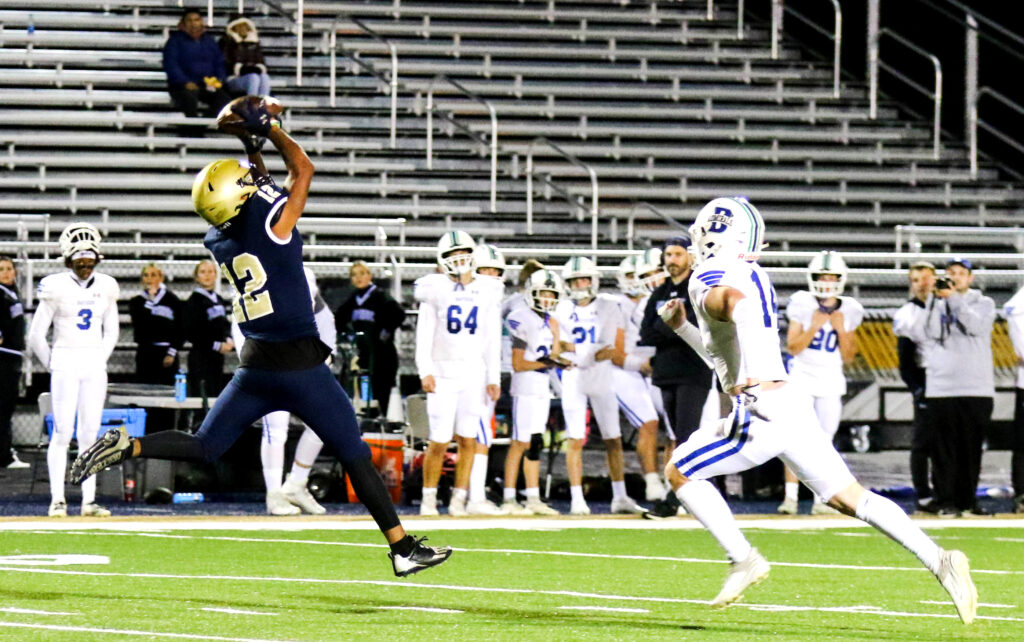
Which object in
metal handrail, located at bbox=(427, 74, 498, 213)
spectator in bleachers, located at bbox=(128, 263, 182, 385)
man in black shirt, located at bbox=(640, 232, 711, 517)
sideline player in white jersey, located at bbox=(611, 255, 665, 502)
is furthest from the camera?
metal handrail, located at bbox=(427, 74, 498, 213)

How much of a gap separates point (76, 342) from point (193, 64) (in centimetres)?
690

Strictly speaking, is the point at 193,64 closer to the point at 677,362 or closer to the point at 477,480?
the point at 477,480

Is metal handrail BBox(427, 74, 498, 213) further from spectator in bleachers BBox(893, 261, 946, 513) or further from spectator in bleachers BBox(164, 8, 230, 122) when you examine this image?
spectator in bleachers BBox(893, 261, 946, 513)

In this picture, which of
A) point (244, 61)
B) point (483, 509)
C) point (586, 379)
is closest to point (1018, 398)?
point (586, 379)

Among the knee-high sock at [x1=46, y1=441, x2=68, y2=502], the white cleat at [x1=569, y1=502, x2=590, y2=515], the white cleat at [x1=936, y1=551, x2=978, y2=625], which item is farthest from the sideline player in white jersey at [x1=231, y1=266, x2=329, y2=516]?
the white cleat at [x1=936, y1=551, x2=978, y2=625]

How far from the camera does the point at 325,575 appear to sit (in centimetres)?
847

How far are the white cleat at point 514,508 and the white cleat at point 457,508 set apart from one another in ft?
1.24

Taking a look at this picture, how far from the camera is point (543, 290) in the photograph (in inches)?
535

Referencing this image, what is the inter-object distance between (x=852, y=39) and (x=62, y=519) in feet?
44.5

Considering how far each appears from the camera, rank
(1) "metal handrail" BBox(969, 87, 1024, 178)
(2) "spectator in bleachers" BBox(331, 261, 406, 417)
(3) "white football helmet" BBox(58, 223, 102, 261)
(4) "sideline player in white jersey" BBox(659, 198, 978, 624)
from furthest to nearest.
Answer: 1. (1) "metal handrail" BBox(969, 87, 1024, 178)
2. (2) "spectator in bleachers" BBox(331, 261, 406, 417)
3. (3) "white football helmet" BBox(58, 223, 102, 261)
4. (4) "sideline player in white jersey" BBox(659, 198, 978, 624)

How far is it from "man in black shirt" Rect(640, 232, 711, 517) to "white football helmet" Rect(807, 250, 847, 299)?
1428 millimetres

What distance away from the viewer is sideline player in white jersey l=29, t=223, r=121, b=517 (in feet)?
40.2

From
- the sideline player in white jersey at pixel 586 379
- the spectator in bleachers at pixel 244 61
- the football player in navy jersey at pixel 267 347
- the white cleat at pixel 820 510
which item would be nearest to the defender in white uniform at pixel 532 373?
the sideline player in white jersey at pixel 586 379

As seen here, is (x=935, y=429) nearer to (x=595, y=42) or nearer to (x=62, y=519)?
(x=62, y=519)
